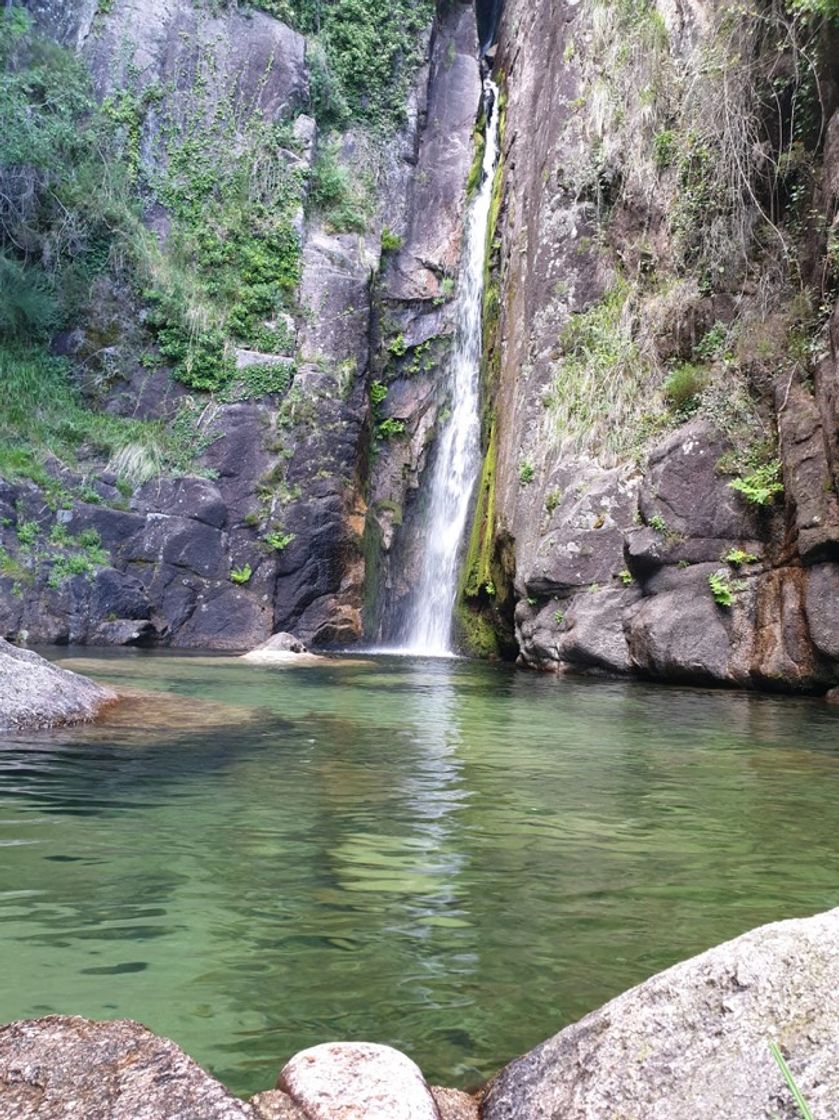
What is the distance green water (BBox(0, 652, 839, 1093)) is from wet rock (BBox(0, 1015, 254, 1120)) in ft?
0.92

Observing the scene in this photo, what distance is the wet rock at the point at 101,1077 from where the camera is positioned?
1.60m

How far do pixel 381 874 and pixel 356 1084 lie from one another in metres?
1.68

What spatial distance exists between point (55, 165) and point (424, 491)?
36.0ft

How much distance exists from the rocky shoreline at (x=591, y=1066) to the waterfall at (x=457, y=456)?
1713cm

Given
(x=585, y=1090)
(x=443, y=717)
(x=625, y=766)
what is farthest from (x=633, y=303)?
(x=585, y=1090)

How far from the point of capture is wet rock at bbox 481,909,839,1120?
5.14 feet

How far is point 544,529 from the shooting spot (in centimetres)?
1439

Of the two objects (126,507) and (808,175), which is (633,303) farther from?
(126,507)

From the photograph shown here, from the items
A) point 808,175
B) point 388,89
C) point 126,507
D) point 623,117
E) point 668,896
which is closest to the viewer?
point 668,896

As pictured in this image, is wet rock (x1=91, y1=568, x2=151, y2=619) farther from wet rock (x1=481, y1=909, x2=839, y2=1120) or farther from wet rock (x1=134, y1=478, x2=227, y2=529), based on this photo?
wet rock (x1=481, y1=909, x2=839, y2=1120)

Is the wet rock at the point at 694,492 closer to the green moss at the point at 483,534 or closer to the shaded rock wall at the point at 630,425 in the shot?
the shaded rock wall at the point at 630,425

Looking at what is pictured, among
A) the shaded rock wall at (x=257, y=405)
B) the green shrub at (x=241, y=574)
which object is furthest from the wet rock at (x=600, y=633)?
the green shrub at (x=241, y=574)

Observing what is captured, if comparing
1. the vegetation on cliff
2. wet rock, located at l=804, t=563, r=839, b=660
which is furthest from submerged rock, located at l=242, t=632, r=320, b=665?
wet rock, located at l=804, t=563, r=839, b=660

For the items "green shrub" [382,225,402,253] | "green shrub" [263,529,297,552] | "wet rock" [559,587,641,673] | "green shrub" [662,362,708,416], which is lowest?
"wet rock" [559,587,641,673]
